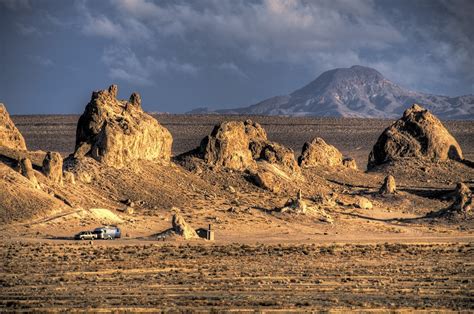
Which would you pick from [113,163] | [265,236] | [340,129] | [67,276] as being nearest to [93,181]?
[113,163]

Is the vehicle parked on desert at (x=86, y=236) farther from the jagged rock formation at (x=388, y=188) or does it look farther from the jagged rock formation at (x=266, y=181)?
the jagged rock formation at (x=388, y=188)

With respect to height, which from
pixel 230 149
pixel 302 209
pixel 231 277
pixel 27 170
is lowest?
pixel 231 277

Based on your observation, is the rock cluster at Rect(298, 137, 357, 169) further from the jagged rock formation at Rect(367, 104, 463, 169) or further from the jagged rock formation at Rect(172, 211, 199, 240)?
the jagged rock formation at Rect(172, 211, 199, 240)

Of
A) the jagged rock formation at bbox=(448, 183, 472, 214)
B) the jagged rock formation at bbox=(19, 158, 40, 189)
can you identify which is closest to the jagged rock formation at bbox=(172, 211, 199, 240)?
the jagged rock formation at bbox=(19, 158, 40, 189)

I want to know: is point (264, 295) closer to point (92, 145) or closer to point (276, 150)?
point (92, 145)

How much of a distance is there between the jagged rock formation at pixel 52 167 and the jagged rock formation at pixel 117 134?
201 inches

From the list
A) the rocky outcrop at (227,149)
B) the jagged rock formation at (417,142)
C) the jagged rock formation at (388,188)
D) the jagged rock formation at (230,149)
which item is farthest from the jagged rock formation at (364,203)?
the jagged rock formation at (417,142)

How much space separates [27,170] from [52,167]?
163 cm

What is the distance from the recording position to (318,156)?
79500 mm

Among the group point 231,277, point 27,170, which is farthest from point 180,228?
point 231,277

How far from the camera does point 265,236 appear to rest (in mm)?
53906

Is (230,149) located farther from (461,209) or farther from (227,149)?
(461,209)

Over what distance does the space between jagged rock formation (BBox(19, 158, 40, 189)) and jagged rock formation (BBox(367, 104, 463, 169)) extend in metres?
40.6

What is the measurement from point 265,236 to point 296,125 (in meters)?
101
